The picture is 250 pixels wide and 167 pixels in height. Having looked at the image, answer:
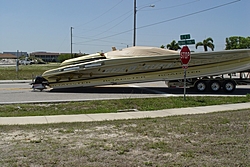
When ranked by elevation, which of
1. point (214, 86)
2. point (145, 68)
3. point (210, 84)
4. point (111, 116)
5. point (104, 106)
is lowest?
point (111, 116)

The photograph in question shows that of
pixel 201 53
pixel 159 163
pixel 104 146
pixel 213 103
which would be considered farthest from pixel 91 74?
pixel 159 163

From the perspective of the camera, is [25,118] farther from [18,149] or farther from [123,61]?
[123,61]

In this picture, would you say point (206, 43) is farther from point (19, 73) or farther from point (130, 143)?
point (130, 143)

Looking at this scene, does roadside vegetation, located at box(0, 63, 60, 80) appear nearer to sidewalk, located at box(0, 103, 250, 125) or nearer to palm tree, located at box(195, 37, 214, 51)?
sidewalk, located at box(0, 103, 250, 125)

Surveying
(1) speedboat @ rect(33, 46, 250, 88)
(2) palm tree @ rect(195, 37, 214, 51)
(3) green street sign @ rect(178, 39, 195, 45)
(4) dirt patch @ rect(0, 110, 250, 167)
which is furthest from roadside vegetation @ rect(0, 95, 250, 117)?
(2) palm tree @ rect(195, 37, 214, 51)

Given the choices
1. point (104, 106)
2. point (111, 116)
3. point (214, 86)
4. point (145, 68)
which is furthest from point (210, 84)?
point (111, 116)

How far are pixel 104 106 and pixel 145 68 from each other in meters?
6.67

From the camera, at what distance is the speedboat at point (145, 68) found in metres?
18.4

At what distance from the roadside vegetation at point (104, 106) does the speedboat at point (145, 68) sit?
171 inches

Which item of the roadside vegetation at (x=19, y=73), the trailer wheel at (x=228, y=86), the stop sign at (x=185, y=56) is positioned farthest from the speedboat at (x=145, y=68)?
the roadside vegetation at (x=19, y=73)

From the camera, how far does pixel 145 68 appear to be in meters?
18.5

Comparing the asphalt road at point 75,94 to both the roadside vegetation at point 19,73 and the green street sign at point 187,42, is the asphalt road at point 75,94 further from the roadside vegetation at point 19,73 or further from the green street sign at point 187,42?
the roadside vegetation at point 19,73

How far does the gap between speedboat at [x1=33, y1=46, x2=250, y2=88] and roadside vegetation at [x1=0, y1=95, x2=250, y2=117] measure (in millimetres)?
4339

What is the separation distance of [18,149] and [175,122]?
15.5ft
